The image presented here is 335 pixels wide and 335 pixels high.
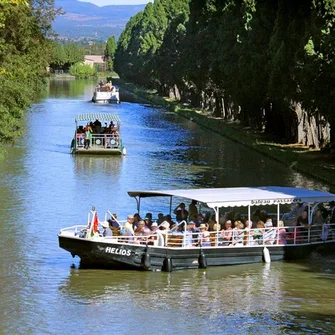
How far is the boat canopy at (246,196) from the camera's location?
1110 inches

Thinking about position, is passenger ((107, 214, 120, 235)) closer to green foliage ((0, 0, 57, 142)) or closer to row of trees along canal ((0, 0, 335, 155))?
green foliage ((0, 0, 57, 142))

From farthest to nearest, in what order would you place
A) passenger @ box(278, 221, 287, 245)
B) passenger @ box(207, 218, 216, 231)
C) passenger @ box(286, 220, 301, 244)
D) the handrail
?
passenger @ box(286, 220, 301, 244), passenger @ box(278, 221, 287, 245), passenger @ box(207, 218, 216, 231), the handrail

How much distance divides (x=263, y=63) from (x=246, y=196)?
1238 inches

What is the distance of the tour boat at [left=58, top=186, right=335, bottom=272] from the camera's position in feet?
88.4

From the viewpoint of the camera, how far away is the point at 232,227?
29219 mm

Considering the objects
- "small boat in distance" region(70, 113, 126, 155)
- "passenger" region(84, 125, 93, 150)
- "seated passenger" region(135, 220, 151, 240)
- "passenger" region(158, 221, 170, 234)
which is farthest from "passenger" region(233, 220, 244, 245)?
"passenger" region(84, 125, 93, 150)

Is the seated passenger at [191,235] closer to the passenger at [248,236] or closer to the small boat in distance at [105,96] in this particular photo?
the passenger at [248,236]

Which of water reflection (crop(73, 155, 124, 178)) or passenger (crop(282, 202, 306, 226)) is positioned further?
water reflection (crop(73, 155, 124, 178))

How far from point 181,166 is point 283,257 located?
23882 mm

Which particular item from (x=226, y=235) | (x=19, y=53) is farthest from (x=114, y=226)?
(x=19, y=53)

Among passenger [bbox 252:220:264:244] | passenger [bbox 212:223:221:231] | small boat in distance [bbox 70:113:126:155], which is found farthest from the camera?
small boat in distance [bbox 70:113:126:155]

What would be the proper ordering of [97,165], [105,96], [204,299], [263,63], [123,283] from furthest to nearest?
[105,96]
[263,63]
[97,165]
[123,283]
[204,299]

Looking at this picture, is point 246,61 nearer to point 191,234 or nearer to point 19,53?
point 19,53

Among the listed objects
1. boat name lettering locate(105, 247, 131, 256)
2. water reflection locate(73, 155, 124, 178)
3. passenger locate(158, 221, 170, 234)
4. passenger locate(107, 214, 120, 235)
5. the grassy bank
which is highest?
passenger locate(158, 221, 170, 234)
